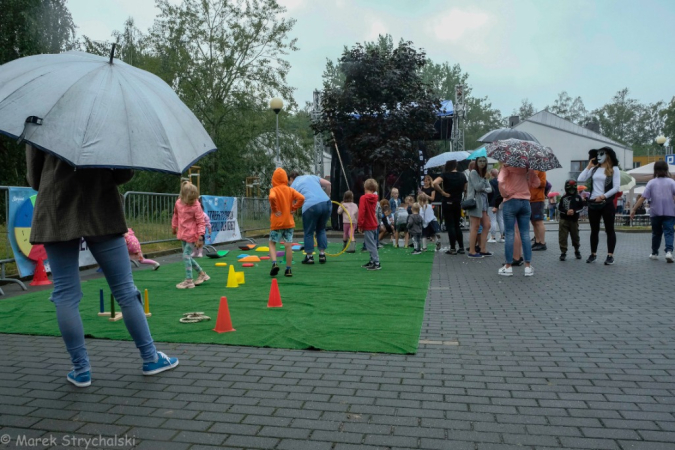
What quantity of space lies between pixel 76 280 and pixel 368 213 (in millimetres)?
6994

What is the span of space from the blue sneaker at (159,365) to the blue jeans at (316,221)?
6473 mm

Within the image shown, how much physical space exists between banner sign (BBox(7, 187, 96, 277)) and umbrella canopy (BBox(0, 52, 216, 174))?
5.72 meters

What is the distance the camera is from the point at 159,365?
3.96 meters

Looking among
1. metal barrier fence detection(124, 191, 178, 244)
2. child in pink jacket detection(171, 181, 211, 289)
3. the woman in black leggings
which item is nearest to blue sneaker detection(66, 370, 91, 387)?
child in pink jacket detection(171, 181, 211, 289)

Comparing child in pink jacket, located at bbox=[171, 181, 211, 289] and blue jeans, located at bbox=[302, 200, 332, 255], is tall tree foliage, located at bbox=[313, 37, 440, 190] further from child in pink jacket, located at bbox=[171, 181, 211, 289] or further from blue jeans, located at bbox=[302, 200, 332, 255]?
child in pink jacket, located at bbox=[171, 181, 211, 289]

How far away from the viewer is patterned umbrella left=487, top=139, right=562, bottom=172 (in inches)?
342

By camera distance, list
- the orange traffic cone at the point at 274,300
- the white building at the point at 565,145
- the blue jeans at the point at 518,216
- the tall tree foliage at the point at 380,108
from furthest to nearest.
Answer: the white building at the point at 565,145 → the tall tree foliage at the point at 380,108 → the blue jeans at the point at 518,216 → the orange traffic cone at the point at 274,300

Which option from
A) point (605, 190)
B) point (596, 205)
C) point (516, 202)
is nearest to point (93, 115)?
point (516, 202)

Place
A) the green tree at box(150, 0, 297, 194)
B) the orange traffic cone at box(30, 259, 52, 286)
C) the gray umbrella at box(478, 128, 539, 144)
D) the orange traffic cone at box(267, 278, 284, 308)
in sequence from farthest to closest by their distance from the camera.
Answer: the green tree at box(150, 0, 297, 194) < the gray umbrella at box(478, 128, 539, 144) < the orange traffic cone at box(30, 259, 52, 286) < the orange traffic cone at box(267, 278, 284, 308)

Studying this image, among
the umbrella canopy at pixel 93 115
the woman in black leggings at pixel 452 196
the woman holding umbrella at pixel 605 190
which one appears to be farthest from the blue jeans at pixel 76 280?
the woman in black leggings at pixel 452 196

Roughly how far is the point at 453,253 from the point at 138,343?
9884 millimetres

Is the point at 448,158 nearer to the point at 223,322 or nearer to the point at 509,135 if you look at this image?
the point at 509,135

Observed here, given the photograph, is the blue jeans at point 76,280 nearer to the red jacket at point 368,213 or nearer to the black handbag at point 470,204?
the red jacket at point 368,213

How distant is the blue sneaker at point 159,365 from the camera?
392cm
